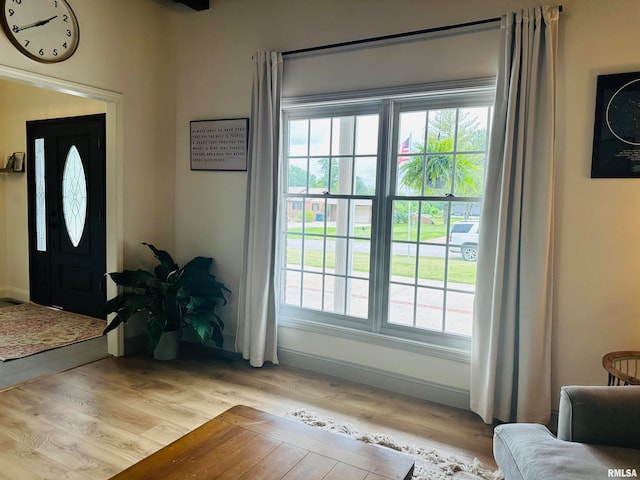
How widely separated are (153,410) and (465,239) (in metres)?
2.25

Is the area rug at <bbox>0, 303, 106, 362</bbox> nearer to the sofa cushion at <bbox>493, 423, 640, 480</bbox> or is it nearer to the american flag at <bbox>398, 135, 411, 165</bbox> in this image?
the american flag at <bbox>398, 135, 411, 165</bbox>

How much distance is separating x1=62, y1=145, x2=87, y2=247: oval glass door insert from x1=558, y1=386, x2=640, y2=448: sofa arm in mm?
4534

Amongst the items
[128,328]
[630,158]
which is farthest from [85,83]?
[630,158]

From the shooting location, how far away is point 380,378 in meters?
3.13

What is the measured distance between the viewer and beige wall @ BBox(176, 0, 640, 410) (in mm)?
2385

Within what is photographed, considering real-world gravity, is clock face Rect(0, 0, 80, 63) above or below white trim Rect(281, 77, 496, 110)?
above

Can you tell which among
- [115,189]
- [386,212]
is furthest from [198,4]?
[386,212]

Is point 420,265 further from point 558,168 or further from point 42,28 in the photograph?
point 42,28

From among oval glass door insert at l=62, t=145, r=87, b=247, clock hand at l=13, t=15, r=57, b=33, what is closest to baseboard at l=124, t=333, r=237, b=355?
oval glass door insert at l=62, t=145, r=87, b=247

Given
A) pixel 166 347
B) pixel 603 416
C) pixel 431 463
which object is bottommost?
pixel 431 463

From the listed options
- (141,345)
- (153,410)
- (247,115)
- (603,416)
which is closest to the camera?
(603,416)

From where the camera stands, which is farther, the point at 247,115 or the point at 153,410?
the point at 247,115

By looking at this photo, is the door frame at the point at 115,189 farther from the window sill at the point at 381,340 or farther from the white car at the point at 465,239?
the white car at the point at 465,239

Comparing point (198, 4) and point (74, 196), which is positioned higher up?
point (198, 4)
